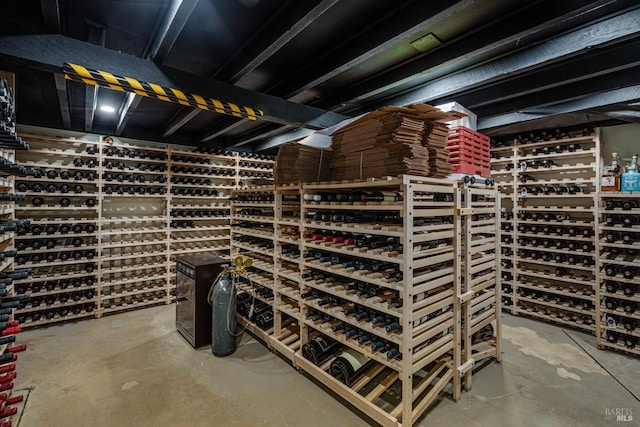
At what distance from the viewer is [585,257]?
14.9 ft

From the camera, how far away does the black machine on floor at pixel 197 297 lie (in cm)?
374

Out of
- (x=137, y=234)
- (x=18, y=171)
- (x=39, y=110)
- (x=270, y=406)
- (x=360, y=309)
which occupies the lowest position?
(x=270, y=406)

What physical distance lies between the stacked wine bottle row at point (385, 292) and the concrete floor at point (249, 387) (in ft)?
0.76

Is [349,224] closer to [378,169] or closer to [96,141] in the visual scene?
[378,169]

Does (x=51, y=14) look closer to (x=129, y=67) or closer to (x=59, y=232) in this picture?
(x=129, y=67)

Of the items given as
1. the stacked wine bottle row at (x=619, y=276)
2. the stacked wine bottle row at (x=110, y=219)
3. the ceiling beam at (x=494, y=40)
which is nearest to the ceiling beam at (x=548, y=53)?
the ceiling beam at (x=494, y=40)

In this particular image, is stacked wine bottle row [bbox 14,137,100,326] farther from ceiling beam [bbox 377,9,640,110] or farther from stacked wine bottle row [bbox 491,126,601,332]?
stacked wine bottle row [bbox 491,126,601,332]

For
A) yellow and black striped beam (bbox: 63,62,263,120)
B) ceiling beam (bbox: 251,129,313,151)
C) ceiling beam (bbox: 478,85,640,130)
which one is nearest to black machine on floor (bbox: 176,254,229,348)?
yellow and black striped beam (bbox: 63,62,263,120)

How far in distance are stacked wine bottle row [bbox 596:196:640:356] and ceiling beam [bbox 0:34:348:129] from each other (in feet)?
13.2

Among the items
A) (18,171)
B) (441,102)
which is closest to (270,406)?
(18,171)

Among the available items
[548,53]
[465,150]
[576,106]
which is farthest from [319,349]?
[576,106]

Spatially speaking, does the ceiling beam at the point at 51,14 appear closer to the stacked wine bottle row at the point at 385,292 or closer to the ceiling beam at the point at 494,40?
the stacked wine bottle row at the point at 385,292

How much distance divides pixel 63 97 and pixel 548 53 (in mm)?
5012

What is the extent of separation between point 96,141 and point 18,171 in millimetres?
3872
